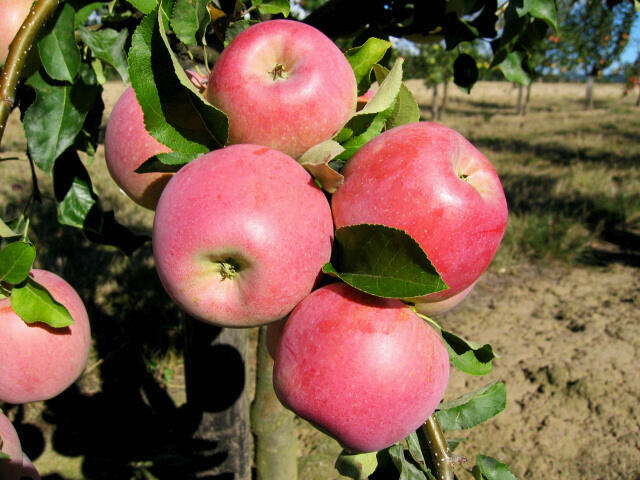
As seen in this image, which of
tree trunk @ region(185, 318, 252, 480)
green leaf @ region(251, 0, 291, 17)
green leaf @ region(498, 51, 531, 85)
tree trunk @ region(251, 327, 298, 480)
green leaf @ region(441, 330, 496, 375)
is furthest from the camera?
tree trunk @ region(251, 327, 298, 480)

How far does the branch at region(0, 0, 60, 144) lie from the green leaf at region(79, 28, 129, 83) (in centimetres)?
27

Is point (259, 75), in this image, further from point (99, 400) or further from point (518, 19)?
point (99, 400)

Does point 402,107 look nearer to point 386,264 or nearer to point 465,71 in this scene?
point 386,264

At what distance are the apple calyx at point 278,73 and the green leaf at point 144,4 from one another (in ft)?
0.72

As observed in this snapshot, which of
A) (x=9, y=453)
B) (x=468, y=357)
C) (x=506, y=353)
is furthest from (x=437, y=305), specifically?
(x=506, y=353)

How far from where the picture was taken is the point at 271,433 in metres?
2.11

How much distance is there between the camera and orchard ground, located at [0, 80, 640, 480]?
266cm

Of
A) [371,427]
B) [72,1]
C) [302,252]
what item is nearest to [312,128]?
[302,252]

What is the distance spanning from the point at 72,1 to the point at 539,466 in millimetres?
2725

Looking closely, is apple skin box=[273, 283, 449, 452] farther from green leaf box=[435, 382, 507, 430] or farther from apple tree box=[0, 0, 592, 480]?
green leaf box=[435, 382, 507, 430]

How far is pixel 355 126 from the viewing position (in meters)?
0.74

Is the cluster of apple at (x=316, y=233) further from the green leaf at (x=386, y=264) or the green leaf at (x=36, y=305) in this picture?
the green leaf at (x=36, y=305)

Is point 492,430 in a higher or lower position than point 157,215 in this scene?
lower

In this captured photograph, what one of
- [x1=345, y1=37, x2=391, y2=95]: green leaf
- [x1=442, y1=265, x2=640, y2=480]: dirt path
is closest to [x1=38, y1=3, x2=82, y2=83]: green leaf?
[x1=345, y1=37, x2=391, y2=95]: green leaf
